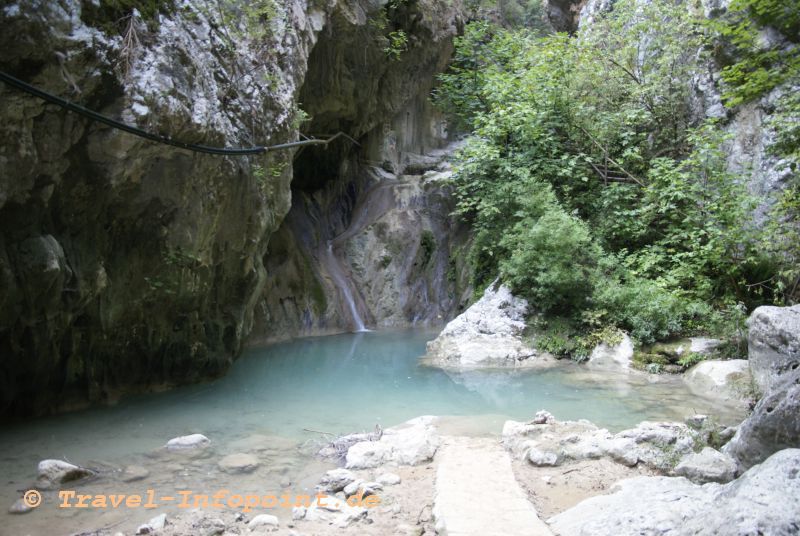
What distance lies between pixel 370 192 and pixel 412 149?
2589 mm

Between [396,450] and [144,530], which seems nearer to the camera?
[144,530]

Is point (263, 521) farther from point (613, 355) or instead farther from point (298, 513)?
point (613, 355)

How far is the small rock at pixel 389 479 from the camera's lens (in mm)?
4864

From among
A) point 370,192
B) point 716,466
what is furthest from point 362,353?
point 716,466

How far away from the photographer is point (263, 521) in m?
4.07

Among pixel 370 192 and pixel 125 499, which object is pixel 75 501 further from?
pixel 370 192

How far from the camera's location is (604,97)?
14750mm

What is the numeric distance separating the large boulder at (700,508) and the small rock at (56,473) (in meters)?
4.19

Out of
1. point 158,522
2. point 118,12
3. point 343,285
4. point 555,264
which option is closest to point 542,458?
point 158,522

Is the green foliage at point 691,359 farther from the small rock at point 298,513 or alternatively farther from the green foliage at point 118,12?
the green foliage at point 118,12

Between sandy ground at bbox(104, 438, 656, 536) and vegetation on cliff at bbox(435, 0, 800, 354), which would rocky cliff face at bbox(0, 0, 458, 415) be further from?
vegetation on cliff at bbox(435, 0, 800, 354)

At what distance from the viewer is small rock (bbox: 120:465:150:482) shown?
5.12 m

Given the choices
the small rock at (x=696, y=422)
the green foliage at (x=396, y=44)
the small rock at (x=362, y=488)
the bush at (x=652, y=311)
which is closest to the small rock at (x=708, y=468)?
the small rock at (x=696, y=422)

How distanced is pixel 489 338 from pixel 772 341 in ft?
18.8
